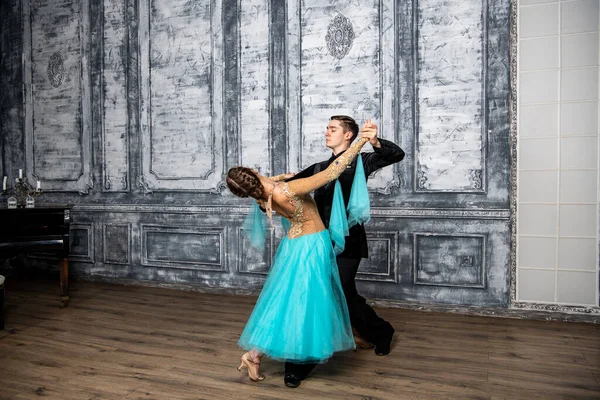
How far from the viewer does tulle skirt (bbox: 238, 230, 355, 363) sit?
254cm

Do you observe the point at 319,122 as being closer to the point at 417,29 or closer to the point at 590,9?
the point at 417,29

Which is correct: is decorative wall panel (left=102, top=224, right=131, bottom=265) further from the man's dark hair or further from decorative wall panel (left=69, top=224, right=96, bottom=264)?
the man's dark hair

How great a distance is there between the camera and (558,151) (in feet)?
13.2

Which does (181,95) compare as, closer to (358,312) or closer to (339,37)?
(339,37)

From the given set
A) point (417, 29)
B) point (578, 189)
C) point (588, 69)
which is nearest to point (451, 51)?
point (417, 29)

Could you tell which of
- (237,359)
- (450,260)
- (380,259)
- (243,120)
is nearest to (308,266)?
(237,359)

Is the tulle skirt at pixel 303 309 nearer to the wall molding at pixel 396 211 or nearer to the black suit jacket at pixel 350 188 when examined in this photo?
the black suit jacket at pixel 350 188

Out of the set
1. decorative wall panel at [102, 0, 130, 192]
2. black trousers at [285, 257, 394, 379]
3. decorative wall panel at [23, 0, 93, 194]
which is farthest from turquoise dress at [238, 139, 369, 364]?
decorative wall panel at [23, 0, 93, 194]

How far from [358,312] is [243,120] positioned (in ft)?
8.68

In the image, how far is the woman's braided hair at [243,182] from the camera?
257 centimetres

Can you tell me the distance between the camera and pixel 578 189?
3.99 metres

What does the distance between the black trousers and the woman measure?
0.90ft

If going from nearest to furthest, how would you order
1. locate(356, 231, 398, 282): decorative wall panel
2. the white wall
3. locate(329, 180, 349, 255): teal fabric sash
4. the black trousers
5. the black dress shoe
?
the black dress shoe, locate(329, 180, 349, 255): teal fabric sash, the black trousers, the white wall, locate(356, 231, 398, 282): decorative wall panel

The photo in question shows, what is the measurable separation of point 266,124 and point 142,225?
6.23ft
